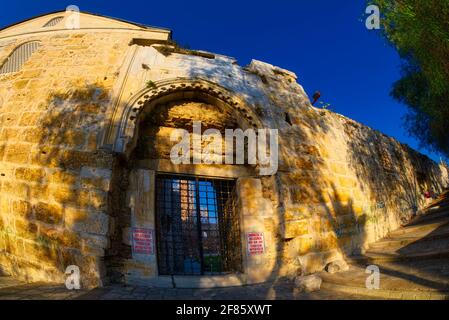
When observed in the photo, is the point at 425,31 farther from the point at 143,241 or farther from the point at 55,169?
the point at 55,169

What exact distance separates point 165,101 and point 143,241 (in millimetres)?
2802

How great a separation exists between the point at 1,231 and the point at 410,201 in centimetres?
1129

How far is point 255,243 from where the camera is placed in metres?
4.68

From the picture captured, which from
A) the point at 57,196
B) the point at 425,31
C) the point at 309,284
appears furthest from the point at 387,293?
the point at 57,196

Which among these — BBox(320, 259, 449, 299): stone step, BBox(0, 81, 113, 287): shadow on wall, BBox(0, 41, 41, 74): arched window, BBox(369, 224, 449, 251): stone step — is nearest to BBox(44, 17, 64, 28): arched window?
BBox(0, 41, 41, 74): arched window

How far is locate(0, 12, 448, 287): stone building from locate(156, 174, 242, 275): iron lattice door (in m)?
0.03

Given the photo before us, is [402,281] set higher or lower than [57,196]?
lower

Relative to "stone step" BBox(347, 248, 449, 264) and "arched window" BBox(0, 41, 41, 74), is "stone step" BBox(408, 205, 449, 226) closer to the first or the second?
"stone step" BBox(347, 248, 449, 264)

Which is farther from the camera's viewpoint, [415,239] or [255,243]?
[415,239]

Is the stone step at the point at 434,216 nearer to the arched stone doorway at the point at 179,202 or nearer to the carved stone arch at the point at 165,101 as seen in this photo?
the arched stone doorway at the point at 179,202

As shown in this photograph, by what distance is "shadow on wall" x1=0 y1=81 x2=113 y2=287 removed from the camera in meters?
3.76

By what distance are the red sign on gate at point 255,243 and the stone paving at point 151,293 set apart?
25.1 inches

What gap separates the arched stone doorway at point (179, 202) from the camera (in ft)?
14.0

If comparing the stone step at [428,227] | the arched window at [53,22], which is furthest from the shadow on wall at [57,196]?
the stone step at [428,227]
